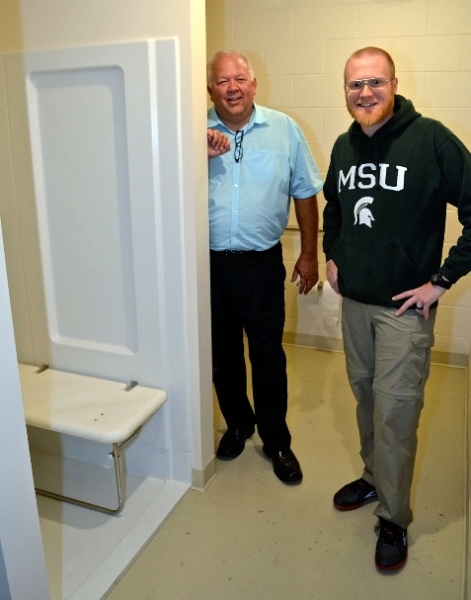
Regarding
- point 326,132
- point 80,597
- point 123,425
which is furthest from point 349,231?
point 326,132

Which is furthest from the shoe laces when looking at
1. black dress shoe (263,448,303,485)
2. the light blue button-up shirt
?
the light blue button-up shirt

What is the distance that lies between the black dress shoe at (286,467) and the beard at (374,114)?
1280 mm

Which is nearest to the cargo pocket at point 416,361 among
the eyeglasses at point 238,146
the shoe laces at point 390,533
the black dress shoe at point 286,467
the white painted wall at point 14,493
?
the shoe laces at point 390,533

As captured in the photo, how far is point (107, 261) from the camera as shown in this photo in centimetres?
193

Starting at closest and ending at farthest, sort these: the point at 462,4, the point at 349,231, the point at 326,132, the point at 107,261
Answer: the point at 349,231 → the point at 107,261 → the point at 462,4 → the point at 326,132

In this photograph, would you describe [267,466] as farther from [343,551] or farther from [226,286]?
[226,286]

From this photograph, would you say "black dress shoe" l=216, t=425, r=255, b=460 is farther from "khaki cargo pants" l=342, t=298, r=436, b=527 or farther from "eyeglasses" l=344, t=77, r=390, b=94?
"eyeglasses" l=344, t=77, r=390, b=94

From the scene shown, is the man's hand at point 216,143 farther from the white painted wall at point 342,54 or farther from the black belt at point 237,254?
the white painted wall at point 342,54

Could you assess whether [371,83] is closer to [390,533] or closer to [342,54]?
[390,533]

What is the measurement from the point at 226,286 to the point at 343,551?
988 millimetres

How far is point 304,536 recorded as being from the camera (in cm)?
180

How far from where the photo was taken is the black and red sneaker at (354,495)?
1.92 m

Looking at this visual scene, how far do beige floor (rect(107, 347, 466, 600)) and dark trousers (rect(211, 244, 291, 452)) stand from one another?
0.23 metres

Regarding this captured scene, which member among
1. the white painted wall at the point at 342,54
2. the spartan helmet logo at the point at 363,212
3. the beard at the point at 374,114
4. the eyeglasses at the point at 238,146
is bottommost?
the spartan helmet logo at the point at 363,212
